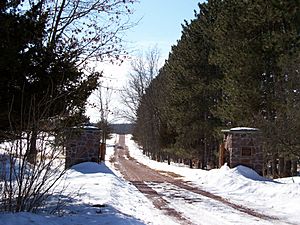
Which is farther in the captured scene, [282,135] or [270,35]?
[270,35]

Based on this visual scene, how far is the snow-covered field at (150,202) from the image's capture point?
768 centimetres

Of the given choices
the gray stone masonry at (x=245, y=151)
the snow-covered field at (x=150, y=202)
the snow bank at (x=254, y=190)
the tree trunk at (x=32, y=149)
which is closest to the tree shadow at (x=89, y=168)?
the snow-covered field at (x=150, y=202)

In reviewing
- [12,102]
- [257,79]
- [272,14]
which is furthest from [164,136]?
[12,102]

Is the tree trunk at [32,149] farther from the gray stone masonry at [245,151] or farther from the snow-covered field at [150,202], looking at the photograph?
the gray stone masonry at [245,151]

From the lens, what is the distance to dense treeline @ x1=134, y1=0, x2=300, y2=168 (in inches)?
721

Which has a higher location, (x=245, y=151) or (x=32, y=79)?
(x=32, y=79)

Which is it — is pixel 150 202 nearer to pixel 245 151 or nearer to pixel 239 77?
pixel 245 151

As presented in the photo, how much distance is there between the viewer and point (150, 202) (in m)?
11.7

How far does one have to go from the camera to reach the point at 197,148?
109ft

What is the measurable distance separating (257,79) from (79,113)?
574 inches

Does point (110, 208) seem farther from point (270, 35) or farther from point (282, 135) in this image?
point (270, 35)

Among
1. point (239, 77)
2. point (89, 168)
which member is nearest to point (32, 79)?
point (89, 168)

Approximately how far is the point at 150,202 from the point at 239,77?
12574 mm

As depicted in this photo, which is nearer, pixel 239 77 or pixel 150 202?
pixel 150 202
